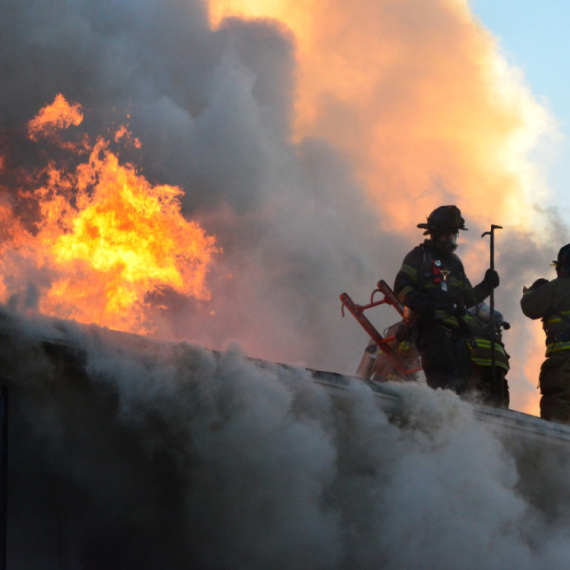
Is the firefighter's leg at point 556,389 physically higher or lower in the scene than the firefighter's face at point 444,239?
lower

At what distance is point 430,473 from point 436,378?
176 cm

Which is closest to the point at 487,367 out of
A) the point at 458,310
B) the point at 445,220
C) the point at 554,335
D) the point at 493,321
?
the point at 493,321

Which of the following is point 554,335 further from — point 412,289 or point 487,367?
point 412,289

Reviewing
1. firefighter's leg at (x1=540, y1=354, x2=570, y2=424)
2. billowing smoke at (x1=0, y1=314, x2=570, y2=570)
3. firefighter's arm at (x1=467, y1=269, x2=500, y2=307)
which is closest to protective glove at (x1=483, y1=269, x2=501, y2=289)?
firefighter's arm at (x1=467, y1=269, x2=500, y2=307)

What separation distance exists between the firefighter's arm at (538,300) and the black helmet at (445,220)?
943 mm

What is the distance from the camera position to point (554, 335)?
748cm

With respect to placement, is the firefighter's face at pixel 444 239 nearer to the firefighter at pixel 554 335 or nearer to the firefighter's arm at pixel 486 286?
the firefighter's arm at pixel 486 286

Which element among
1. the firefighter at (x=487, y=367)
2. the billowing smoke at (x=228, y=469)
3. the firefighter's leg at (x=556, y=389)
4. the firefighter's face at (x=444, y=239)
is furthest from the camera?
the firefighter at (x=487, y=367)

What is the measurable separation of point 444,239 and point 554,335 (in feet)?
4.66

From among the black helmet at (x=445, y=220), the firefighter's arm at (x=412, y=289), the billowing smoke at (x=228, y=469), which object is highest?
the black helmet at (x=445, y=220)

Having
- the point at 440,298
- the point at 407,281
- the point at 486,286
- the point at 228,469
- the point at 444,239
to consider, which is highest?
the point at 444,239

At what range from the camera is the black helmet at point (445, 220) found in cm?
709

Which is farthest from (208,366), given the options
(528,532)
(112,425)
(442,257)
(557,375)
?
(557,375)

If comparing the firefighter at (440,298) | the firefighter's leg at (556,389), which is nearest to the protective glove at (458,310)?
the firefighter at (440,298)
